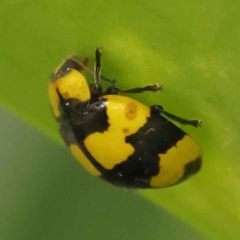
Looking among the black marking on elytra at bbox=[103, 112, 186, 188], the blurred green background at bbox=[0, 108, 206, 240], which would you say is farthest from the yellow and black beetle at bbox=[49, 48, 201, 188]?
the blurred green background at bbox=[0, 108, 206, 240]

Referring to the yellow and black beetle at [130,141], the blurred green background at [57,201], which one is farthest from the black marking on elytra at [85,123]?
the blurred green background at [57,201]

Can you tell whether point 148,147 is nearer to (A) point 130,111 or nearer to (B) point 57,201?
(A) point 130,111

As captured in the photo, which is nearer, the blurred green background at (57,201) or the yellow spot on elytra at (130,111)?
the yellow spot on elytra at (130,111)

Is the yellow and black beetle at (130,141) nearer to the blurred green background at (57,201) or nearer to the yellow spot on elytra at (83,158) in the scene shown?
the yellow spot on elytra at (83,158)

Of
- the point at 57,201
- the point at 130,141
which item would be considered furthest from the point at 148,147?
the point at 57,201

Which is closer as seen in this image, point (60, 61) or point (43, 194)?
point (60, 61)

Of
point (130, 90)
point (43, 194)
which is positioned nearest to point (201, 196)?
point (130, 90)

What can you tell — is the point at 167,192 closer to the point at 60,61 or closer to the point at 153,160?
the point at 153,160
